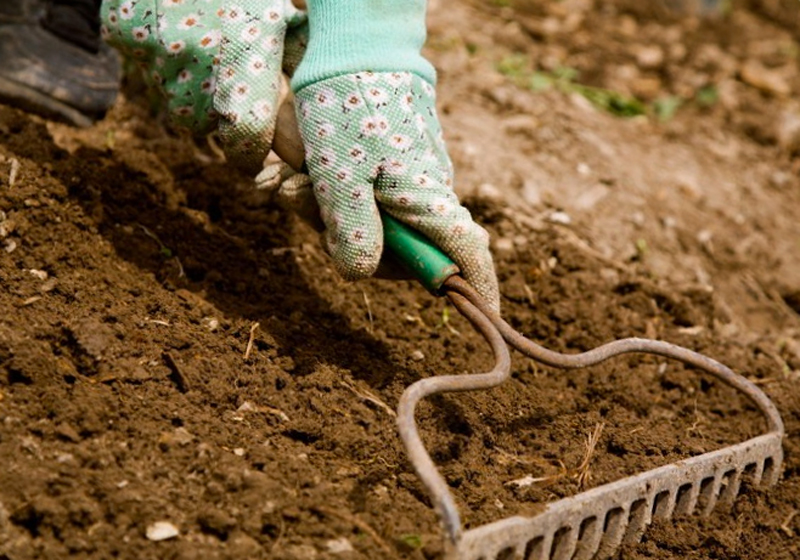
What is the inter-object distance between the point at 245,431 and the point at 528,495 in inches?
24.2

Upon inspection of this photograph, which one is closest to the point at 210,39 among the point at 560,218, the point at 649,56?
the point at 560,218

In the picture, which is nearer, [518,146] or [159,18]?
[159,18]

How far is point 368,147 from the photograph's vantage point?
2090mm

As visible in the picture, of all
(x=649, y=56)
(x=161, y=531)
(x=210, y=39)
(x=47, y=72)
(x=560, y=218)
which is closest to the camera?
(x=161, y=531)

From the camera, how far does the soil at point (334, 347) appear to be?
1.86 m

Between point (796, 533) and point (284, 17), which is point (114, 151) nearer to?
point (284, 17)

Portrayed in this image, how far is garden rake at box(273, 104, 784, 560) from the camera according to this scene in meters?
1.78

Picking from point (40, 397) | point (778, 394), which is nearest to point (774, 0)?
point (778, 394)

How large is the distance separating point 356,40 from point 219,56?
315mm

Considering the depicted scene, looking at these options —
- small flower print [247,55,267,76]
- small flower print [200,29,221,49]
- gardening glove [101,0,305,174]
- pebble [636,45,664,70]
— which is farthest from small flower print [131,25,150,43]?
pebble [636,45,664,70]

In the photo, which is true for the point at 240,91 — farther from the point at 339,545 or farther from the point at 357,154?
the point at 339,545

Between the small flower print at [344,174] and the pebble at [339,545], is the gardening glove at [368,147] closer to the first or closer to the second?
the small flower print at [344,174]

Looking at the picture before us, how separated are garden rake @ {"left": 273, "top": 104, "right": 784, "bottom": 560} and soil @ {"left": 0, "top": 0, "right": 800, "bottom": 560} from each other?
67 mm

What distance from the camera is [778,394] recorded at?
2.68 m
